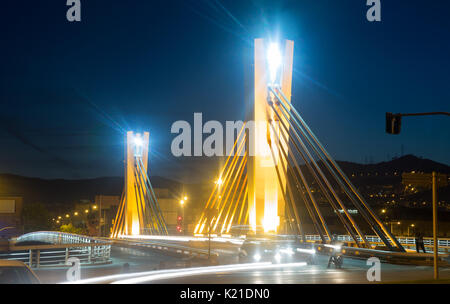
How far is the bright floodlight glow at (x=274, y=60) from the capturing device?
3030 centimetres

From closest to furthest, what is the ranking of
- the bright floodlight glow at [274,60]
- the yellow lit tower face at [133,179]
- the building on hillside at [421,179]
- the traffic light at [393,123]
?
1. the building on hillside at [421,179]
2. the traffic light at [393,123]
3. the bright floodlight glow at [274,60]
4. the yellow lit tower face at [133,179]

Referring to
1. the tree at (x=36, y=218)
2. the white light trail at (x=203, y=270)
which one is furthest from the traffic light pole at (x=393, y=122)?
the tree at (x=36, y=218)

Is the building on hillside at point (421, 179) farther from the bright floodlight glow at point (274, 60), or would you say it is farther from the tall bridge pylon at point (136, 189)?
the tall bridge pylon at point (136, 189)

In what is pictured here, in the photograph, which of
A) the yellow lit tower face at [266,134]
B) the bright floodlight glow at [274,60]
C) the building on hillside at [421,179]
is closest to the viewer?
the building on hillside at [421,179]

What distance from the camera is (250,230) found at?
100 ft

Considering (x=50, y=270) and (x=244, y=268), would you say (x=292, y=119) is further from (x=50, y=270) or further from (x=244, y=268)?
(x=50, y=270)

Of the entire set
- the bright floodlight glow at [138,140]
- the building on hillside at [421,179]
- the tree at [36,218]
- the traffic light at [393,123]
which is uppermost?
the bright floodlight glow at [138,140]

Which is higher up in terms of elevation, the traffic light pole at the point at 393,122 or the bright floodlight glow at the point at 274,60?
the bright floodlight glow at the point at 274,60

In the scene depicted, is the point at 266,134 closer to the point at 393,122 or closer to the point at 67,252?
the point at 393,122

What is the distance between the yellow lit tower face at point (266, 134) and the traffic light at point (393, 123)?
13277 mm

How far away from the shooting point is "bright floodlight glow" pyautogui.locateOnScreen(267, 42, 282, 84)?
3030 cm

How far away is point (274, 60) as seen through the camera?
3034 cm
